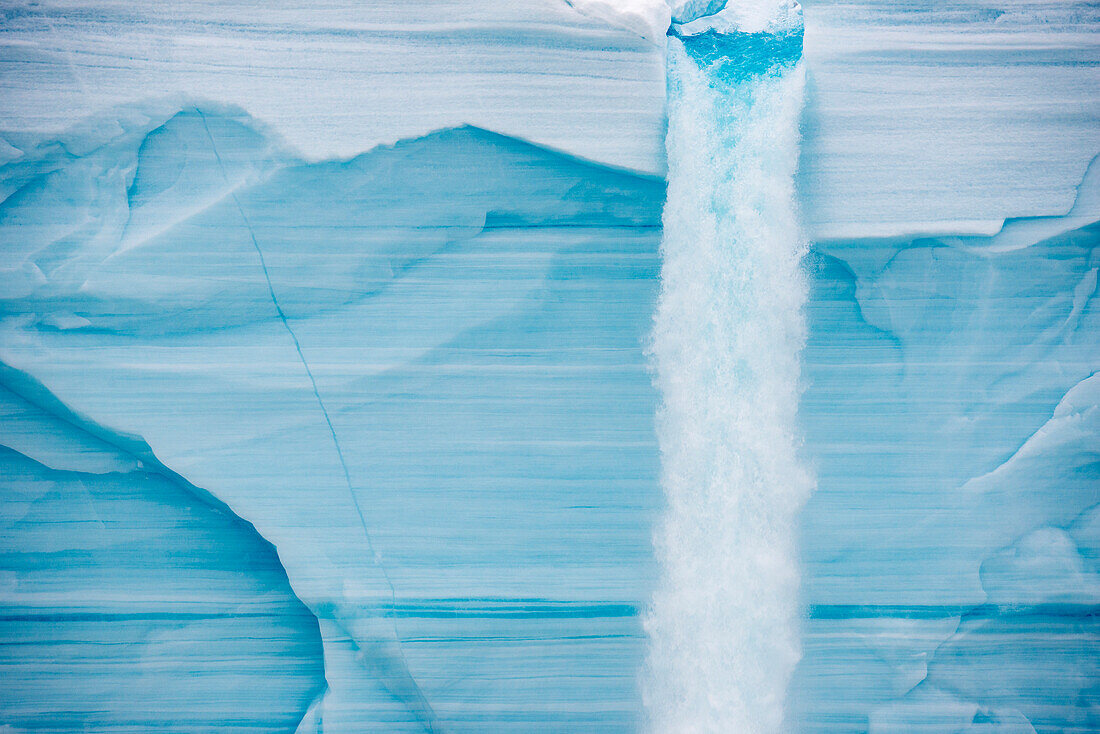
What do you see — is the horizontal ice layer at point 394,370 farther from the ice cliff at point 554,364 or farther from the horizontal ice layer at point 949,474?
the horizontal ice layer at point 949,474

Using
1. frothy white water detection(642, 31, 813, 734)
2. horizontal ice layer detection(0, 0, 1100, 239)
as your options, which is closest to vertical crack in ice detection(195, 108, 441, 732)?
horizontal ice layer detection(0, 0, 1100, 239)

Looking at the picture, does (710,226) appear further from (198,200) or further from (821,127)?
(198,200)

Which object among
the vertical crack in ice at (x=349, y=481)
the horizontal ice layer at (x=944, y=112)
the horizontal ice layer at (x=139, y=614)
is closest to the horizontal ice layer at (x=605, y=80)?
the horizontal ice layer at (x=944, y=112)

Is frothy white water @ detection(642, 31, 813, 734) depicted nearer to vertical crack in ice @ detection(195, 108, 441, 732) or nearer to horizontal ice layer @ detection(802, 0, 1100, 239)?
horizontal ice layer @ detection(802, 0, 1100, 239)

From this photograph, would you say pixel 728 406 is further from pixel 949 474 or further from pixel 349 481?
pixel 349 481

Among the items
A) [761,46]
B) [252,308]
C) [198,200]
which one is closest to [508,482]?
[252,308]

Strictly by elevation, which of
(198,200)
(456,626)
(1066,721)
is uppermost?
(198,200)

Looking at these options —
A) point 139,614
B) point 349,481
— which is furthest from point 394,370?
point 139,614
